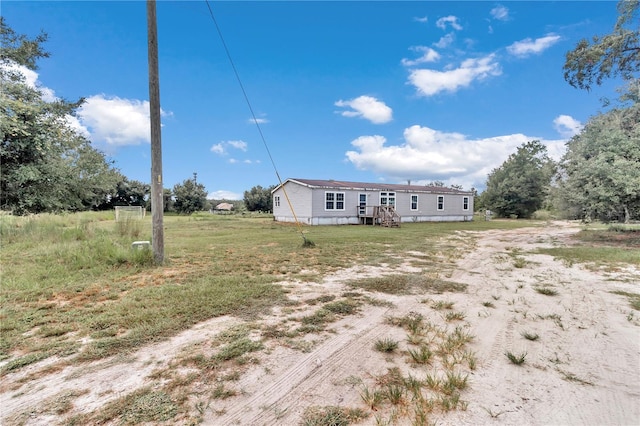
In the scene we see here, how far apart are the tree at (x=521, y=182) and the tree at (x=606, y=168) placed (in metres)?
19.1

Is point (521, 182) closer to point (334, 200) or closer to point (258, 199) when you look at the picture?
point (334, 200)

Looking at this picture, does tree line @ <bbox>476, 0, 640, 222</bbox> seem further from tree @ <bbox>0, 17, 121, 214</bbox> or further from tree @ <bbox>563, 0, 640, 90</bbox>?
tree @ <bbox>0, 17, 121, 214</bbox>

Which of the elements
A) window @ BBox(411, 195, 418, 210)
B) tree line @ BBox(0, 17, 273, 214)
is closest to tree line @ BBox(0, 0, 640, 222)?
tree line @ BBox(0, 17, 273, 214)

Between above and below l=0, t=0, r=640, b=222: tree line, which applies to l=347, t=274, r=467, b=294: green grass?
below

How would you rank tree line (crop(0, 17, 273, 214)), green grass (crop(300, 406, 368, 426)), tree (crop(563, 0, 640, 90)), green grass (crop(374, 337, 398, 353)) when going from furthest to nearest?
tree (crop(563, 0, 640, 90)) < tree line (crop(0, 17, 273, 214)) < green grass (crop(374, 337, 398, 353)) < green grass (crop(300, 406, 368, 426))

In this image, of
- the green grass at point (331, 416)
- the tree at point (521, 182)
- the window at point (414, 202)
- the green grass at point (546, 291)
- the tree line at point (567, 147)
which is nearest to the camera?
the green grass at point (331, 416)

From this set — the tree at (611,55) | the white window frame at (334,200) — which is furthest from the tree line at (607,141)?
the white window frame at (334,200)

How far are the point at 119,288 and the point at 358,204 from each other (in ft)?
54.2

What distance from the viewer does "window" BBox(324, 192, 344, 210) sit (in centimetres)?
1823

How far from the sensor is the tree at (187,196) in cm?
3612

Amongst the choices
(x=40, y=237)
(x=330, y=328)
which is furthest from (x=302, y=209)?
(x=330, y=328)

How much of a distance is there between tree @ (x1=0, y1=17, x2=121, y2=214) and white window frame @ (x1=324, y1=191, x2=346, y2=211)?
1198cm

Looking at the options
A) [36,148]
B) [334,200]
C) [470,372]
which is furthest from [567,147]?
[36,148]

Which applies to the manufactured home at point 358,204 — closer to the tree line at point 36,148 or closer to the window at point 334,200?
the window at point 334,200
